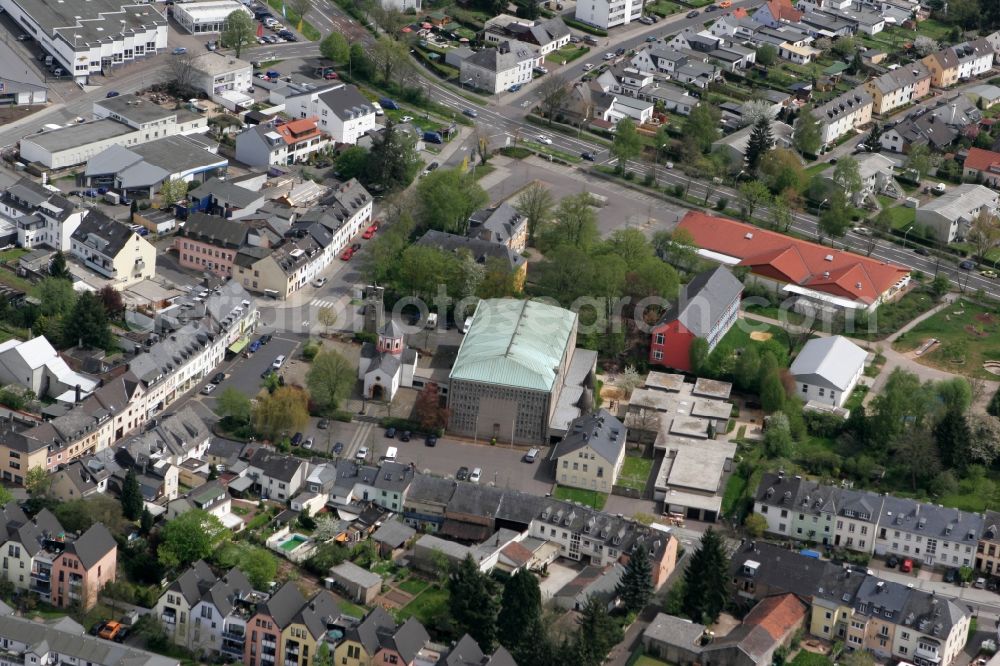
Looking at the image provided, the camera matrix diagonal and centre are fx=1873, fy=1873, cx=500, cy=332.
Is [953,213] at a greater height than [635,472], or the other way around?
[635,472]

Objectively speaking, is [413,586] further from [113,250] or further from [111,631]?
[113,250]

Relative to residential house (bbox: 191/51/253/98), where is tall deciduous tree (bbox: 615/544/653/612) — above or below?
above

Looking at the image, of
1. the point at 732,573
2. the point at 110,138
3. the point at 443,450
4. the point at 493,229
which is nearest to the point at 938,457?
the point at 732,573

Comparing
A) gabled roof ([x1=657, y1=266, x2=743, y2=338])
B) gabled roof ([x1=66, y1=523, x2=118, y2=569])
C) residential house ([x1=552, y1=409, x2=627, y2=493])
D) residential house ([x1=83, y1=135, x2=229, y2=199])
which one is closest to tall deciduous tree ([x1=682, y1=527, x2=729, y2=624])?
residential house ([x1=552, y1=409, x2=627, y2=493])

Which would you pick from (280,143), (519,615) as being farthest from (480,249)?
(519,615)

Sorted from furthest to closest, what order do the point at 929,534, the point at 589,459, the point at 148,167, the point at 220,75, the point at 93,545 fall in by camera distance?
the point at 220,75, the point at 148,167, the point at 589,459, the point at 929,534, the point at 93,545

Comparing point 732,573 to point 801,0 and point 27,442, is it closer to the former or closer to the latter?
point 27,442

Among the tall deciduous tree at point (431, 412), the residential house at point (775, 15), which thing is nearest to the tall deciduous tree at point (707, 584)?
the tall deciduous tree at point (431, 412)

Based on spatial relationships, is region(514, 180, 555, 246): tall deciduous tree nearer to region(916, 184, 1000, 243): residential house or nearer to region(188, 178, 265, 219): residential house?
region(188, 178, 265, 219): residential house
